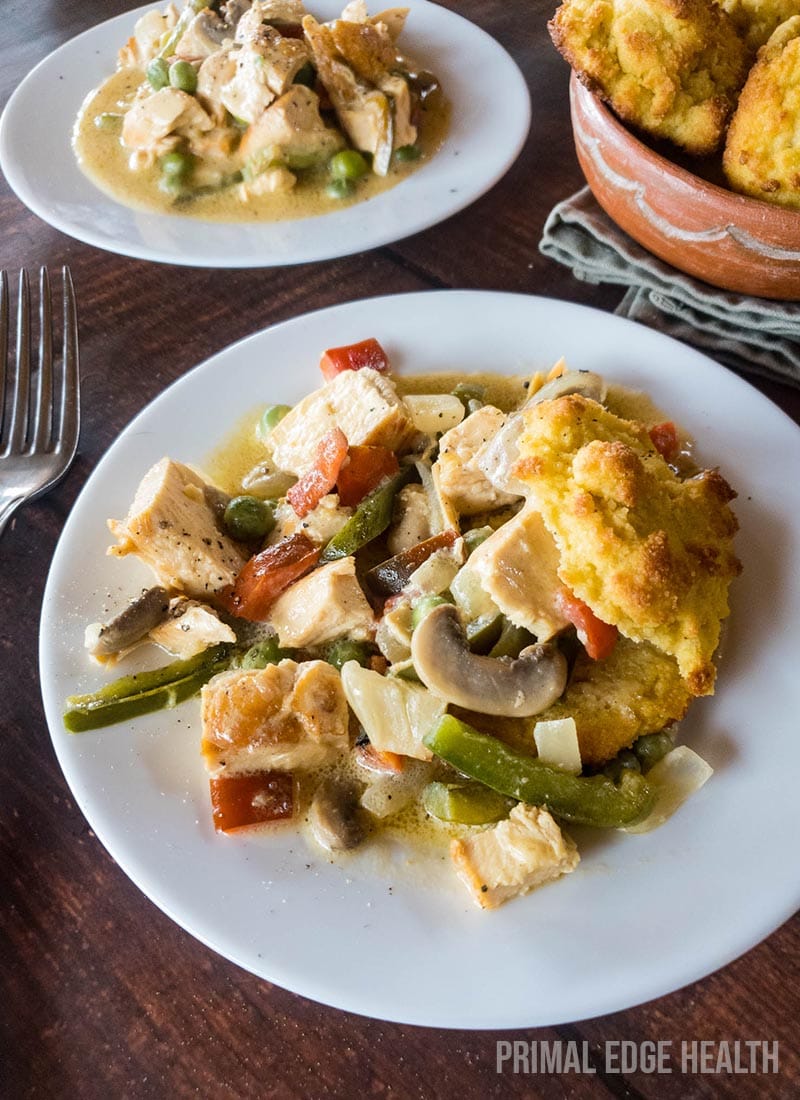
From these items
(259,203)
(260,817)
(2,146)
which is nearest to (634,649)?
(260,817)

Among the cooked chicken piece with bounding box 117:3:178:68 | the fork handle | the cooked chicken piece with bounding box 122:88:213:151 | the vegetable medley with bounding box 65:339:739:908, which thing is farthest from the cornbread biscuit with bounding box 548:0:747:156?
the cooked chicken piece with bounding box 117:3:178:68

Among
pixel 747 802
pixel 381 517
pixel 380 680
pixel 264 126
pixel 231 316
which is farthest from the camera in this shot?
pixel 264 126

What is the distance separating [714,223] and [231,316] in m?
1.45

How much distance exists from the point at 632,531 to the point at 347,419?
798 millimetres

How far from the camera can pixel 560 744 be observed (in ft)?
6.13

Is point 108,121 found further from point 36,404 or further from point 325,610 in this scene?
point 325,610

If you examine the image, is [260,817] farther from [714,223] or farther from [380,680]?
[714,223]

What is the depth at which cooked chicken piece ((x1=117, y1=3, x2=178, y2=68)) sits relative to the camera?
3.67 meters

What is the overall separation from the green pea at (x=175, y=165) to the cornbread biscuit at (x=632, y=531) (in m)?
1.84

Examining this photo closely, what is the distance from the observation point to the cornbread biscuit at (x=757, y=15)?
237 cm

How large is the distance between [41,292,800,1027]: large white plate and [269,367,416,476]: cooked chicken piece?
40 cm

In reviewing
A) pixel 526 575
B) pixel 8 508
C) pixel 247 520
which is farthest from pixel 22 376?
pixel 526 575

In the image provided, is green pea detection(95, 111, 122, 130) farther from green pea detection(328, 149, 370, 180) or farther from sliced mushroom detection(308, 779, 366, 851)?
sliced mushroom detection(308, 779, 366, 851)

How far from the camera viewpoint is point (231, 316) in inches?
120
